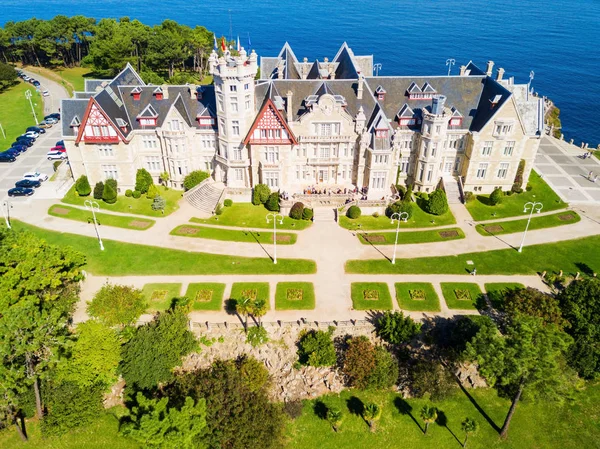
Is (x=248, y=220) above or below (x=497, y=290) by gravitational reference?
above

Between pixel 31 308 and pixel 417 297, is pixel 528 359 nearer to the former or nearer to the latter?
pixel 417 297

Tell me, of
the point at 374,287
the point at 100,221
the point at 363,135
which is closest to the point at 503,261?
the point at 374,287

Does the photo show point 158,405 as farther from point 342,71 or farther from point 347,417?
point 342,71

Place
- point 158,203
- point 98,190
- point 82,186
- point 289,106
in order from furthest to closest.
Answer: point 82,186, point 98,190, point 158,203, point 289,106

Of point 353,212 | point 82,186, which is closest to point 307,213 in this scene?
point 353,212

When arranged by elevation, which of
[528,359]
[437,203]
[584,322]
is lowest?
[584,322]

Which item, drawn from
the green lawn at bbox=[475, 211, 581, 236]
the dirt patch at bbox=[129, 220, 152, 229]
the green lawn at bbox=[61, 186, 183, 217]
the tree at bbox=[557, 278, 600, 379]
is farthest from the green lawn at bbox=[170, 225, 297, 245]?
the tree at bbox=[557, 278, 600, 379]

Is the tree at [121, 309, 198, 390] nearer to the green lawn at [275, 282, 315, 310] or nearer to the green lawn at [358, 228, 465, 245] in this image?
the green lawn at [275, 282, 315, 310]
